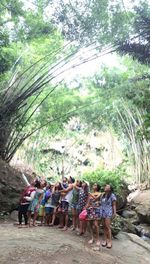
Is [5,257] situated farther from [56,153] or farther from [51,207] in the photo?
[56,153]

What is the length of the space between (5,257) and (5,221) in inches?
142

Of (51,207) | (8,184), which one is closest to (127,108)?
(8,184)

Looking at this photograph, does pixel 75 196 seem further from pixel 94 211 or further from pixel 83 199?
pixel 94 211

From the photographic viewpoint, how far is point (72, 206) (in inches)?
272

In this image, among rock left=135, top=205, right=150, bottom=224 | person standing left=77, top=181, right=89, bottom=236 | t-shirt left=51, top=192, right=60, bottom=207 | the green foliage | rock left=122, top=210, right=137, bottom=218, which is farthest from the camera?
rock left=122, top=210, right=137, bottom=218

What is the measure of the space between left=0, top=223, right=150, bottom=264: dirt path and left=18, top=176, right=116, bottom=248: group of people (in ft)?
0.93

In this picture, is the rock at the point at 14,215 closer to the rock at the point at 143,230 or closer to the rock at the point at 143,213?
the rock at the point at 143,230

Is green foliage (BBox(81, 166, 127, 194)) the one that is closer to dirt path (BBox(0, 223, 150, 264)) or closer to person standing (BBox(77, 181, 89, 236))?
dirt path (BBox(0, 223, 150, 264))

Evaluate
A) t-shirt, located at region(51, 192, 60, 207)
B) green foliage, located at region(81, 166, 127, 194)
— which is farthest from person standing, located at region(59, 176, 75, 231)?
green foliage, located at region(81, 166, 127, 194)

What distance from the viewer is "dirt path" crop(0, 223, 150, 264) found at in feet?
15.5

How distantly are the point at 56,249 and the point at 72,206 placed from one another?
1.72 m

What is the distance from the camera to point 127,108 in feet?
43.0

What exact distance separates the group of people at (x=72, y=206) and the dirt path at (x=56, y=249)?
28 centimetres

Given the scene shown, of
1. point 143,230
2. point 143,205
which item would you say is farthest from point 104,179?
point 143,205
